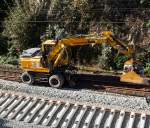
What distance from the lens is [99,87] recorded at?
2095cm

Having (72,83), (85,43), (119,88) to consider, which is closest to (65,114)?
(72,83)

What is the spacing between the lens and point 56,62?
827 inches

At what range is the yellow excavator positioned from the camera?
64.5ft

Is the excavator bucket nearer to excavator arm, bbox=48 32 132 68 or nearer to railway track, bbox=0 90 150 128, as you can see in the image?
excavator arm, bbox=48 32 132 68

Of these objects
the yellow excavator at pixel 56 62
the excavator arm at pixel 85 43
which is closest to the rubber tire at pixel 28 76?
the yellow excavator at pixel 56 62

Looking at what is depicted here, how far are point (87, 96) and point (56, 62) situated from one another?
2.78 m

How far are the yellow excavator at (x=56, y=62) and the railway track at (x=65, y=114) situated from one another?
2.07 m

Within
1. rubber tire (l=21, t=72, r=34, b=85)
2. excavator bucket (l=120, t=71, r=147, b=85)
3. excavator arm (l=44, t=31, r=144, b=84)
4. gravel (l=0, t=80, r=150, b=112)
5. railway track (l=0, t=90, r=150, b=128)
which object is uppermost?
excavator arm (l=44, t=31, r=144, b=84)

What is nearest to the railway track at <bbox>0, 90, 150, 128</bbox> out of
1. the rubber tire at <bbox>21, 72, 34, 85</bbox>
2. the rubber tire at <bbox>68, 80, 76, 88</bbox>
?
the rubber tire at <bbox>21, 72, 34, 85</bbox>

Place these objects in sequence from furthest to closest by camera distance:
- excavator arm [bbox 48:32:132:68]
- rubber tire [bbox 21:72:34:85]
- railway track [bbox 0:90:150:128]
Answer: rubber tire [bbox 21:72:34:85] → excavator arm [bbox 48:32:132:68] → railway track [bbox 0:90:150:128]

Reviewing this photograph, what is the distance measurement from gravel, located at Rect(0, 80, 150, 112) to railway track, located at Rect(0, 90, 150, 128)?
0.43 meters

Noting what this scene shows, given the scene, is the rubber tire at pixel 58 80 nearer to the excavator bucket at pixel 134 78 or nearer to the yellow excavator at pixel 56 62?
the yellow excavator at pixel 56 62

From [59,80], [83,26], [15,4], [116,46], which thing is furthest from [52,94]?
[15,4]

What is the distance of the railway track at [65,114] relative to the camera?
1731 cm
